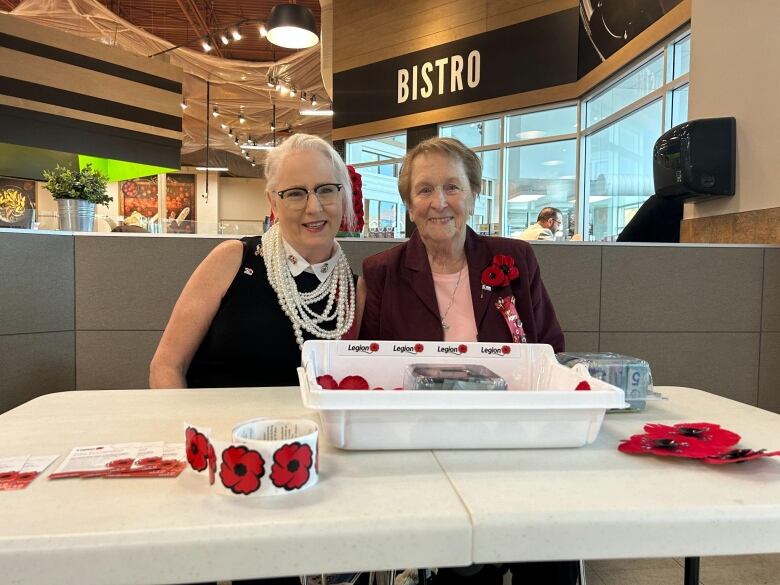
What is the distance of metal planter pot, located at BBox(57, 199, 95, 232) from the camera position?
293cm

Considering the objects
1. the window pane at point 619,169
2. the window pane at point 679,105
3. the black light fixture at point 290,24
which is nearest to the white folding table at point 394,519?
the window pane at point 679,105

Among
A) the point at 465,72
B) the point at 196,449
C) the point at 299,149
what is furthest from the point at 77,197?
the point at 465,72

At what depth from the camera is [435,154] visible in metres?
1.78

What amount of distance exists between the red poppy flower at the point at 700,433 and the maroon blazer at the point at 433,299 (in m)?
0.73

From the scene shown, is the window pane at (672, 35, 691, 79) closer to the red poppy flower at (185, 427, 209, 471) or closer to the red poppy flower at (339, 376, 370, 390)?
the red poppy flower at (339, 376, 370, 390)

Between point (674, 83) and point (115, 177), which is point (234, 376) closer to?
point (674, 83)

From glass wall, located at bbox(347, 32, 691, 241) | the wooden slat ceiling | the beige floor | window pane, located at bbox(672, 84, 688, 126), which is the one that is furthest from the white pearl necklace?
the wooden slat ceiling

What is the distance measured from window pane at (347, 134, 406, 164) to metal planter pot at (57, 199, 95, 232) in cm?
567

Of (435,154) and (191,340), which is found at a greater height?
(435,154)

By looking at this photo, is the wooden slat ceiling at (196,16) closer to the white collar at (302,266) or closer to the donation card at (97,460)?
the white collar at (302,266)

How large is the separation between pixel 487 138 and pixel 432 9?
1.84 meters

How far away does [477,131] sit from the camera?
750cm

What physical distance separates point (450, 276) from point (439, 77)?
622 cm

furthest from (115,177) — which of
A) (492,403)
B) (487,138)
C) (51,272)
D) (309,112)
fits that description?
(492,403)
